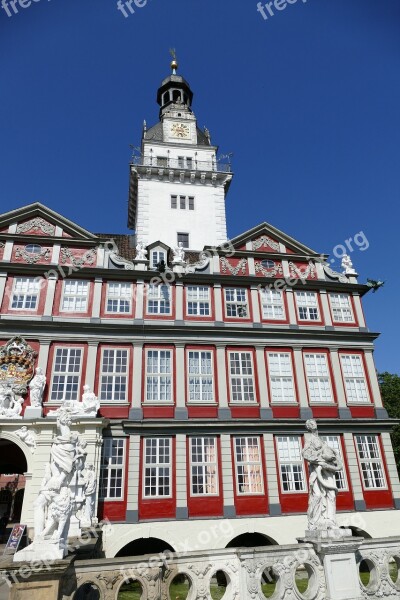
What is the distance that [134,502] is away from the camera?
1719 cm

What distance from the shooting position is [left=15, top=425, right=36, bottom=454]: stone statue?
16.8m

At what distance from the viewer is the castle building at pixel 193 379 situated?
1748 cm

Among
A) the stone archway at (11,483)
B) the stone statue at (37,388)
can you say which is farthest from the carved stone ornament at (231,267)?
the stone archway at (11,483)

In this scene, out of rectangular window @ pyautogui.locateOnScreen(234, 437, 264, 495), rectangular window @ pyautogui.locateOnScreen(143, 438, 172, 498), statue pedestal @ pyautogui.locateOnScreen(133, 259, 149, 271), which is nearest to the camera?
rectangular window @ pyautogui.locateOnScreen(143, 438, 172, 498)

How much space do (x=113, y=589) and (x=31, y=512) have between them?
10.8 metres

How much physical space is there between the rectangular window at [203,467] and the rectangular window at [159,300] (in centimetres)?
662

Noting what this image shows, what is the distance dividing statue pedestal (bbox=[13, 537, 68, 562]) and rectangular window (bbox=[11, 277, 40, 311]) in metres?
15.0

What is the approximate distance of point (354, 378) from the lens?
21609 millimetres

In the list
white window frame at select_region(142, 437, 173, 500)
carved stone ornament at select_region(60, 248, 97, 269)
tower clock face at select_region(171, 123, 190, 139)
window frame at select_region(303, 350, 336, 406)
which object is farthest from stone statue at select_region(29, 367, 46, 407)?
tower clock face at select_region(171, 123, 190, 139)

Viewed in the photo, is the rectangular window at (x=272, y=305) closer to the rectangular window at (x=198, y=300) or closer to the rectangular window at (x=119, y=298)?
the rectangular window at (x=198, y=300)

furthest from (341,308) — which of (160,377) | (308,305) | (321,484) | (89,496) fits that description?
(89,496)

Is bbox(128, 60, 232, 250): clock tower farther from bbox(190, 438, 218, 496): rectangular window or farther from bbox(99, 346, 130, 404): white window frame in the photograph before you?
bbox(190, 438, 218, 496): rectangular window

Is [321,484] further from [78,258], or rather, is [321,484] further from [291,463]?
[78,258]

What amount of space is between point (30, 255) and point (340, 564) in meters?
19.2
